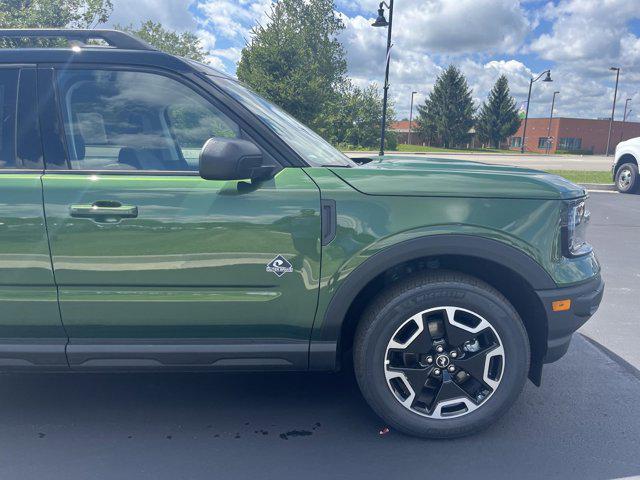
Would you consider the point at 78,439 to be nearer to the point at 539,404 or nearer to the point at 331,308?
the point at 331,308

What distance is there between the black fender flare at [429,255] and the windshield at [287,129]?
0.59 m

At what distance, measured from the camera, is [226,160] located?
2.22 metres

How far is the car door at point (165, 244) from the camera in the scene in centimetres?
228

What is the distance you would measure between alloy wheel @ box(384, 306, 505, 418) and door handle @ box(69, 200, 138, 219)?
4.50ft

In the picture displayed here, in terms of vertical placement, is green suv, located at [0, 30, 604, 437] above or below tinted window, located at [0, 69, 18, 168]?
below

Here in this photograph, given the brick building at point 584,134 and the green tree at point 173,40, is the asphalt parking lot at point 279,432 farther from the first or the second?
the brick building at point 584,134

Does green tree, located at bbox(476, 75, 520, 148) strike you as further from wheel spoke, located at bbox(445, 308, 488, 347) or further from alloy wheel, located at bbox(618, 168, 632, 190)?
wheel spoke, located at bbox(445, 308, 488, 347)

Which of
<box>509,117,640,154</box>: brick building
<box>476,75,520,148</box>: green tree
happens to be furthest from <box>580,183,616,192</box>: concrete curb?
<box>509,117,640,154</box>: brick building

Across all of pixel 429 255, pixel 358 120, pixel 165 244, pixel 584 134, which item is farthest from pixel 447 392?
pixel 584 134

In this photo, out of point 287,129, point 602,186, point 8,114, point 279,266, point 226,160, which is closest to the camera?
point 226,160

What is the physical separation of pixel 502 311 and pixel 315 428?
1147 mm

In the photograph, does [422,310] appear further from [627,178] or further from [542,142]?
[542,142]

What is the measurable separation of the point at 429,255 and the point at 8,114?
2.15 meters

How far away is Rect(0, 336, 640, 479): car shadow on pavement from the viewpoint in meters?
2.32
